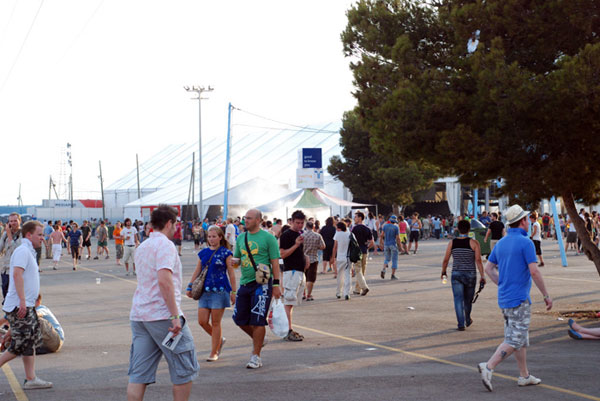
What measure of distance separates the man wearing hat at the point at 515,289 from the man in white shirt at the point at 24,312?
447 cm

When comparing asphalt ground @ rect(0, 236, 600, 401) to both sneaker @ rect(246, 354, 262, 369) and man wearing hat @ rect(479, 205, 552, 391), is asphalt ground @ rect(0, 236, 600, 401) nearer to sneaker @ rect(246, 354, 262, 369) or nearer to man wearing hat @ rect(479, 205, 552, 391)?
sneaker @ rect(246, 354, 262, 369)

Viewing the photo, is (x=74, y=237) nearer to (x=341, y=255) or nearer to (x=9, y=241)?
(x=341, y=255)

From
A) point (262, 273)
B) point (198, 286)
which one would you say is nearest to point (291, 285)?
point (198, 286)

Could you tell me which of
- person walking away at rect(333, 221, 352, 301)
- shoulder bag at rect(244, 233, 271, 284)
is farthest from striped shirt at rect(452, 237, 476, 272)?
person walking away at rect(333, 221, 352, 301)

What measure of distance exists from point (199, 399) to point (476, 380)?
2.86 metres

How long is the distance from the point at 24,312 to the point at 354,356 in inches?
156

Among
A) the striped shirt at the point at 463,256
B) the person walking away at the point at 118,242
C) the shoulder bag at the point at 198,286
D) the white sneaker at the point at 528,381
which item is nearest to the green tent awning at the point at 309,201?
the person walking away at the point at 118,242

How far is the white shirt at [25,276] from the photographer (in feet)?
25.0

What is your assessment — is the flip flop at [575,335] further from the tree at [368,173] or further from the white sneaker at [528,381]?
the tree at [368,173]

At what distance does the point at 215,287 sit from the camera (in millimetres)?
9234

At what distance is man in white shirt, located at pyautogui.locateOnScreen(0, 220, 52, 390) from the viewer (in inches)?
298

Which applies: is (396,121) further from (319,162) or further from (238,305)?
(319,162)

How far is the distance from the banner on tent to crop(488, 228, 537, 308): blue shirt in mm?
33240

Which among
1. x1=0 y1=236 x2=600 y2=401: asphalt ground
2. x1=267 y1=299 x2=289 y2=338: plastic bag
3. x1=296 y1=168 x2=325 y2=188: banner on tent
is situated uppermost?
x1=296 y1=168 x2=325 y2=188: banner on tent
